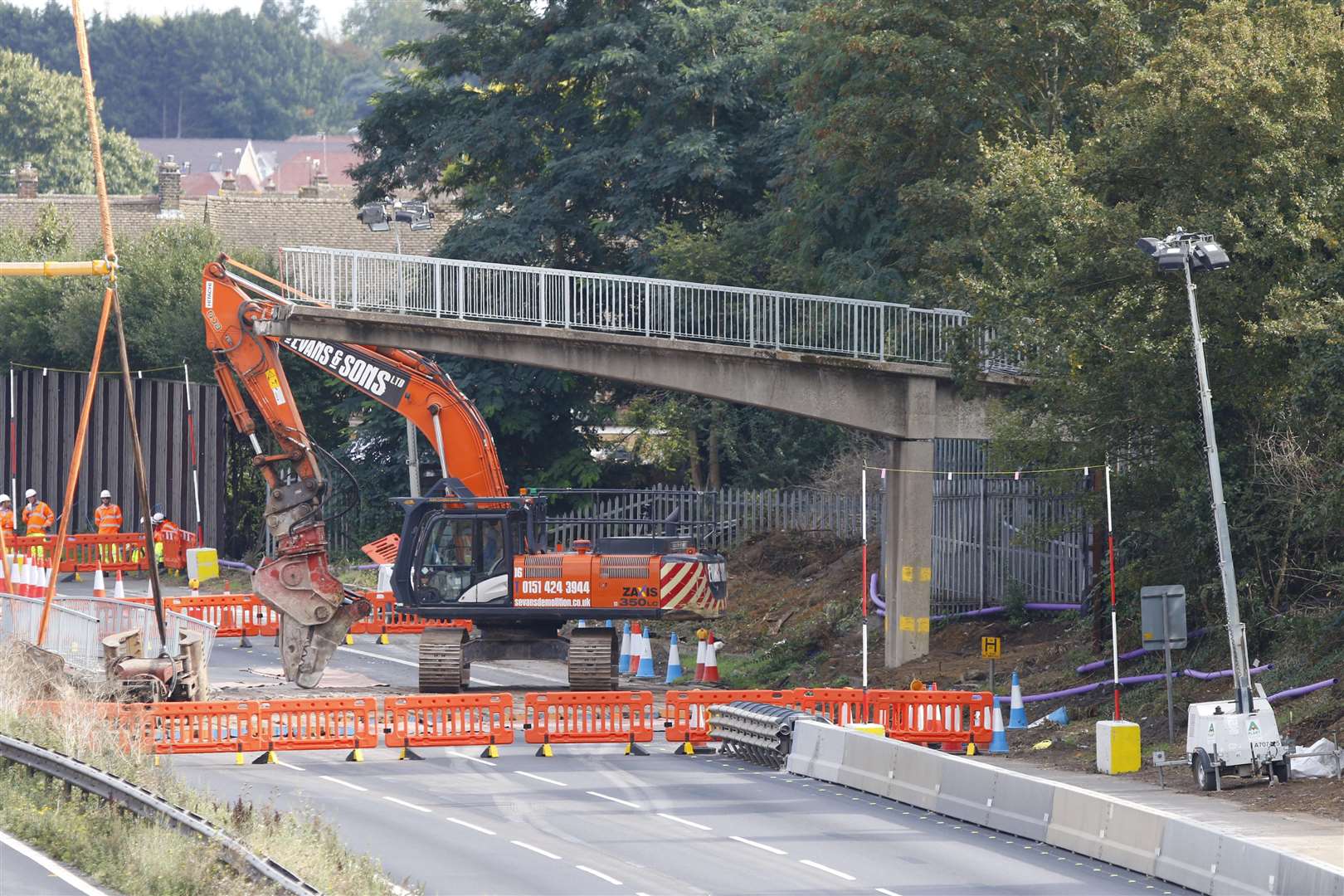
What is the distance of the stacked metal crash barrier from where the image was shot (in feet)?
82.6

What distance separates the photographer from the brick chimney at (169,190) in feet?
266

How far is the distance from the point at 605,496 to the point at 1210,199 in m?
21.5

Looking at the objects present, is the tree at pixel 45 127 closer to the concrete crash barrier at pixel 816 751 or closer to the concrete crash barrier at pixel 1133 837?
the concrete crash barrier at pixel 816 751

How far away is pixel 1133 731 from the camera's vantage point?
24.2 meters

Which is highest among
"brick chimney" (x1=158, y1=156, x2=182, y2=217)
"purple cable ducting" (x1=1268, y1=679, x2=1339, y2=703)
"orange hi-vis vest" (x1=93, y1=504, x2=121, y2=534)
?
"brick chimney" (x1=158, y1=156, x2=182, y2=217)

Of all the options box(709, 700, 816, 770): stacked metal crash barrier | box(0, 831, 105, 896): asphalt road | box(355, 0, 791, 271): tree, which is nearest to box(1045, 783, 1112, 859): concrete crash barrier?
box(709, 700, 816, 770): stacked metal crash barrier

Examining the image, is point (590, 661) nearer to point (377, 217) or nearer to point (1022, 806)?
point (377, 217)

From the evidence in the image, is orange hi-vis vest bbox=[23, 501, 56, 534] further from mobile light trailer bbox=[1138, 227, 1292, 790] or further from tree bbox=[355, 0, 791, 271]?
mobile light trailer bbox=[1138, 227, 1292, 790]

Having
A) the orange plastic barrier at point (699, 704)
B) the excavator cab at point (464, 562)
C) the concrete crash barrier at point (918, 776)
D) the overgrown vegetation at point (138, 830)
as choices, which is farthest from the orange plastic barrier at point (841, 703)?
the overgrown vegetation at point (138, 830)

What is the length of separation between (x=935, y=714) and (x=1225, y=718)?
16.9ft

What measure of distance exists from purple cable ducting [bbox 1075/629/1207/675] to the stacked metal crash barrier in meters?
5.01

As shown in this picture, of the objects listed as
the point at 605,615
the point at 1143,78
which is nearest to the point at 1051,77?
the point at 1143,78

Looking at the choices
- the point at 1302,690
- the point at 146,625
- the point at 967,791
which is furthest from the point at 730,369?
the point at 967,791

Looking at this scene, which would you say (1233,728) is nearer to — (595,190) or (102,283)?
(595,190)
